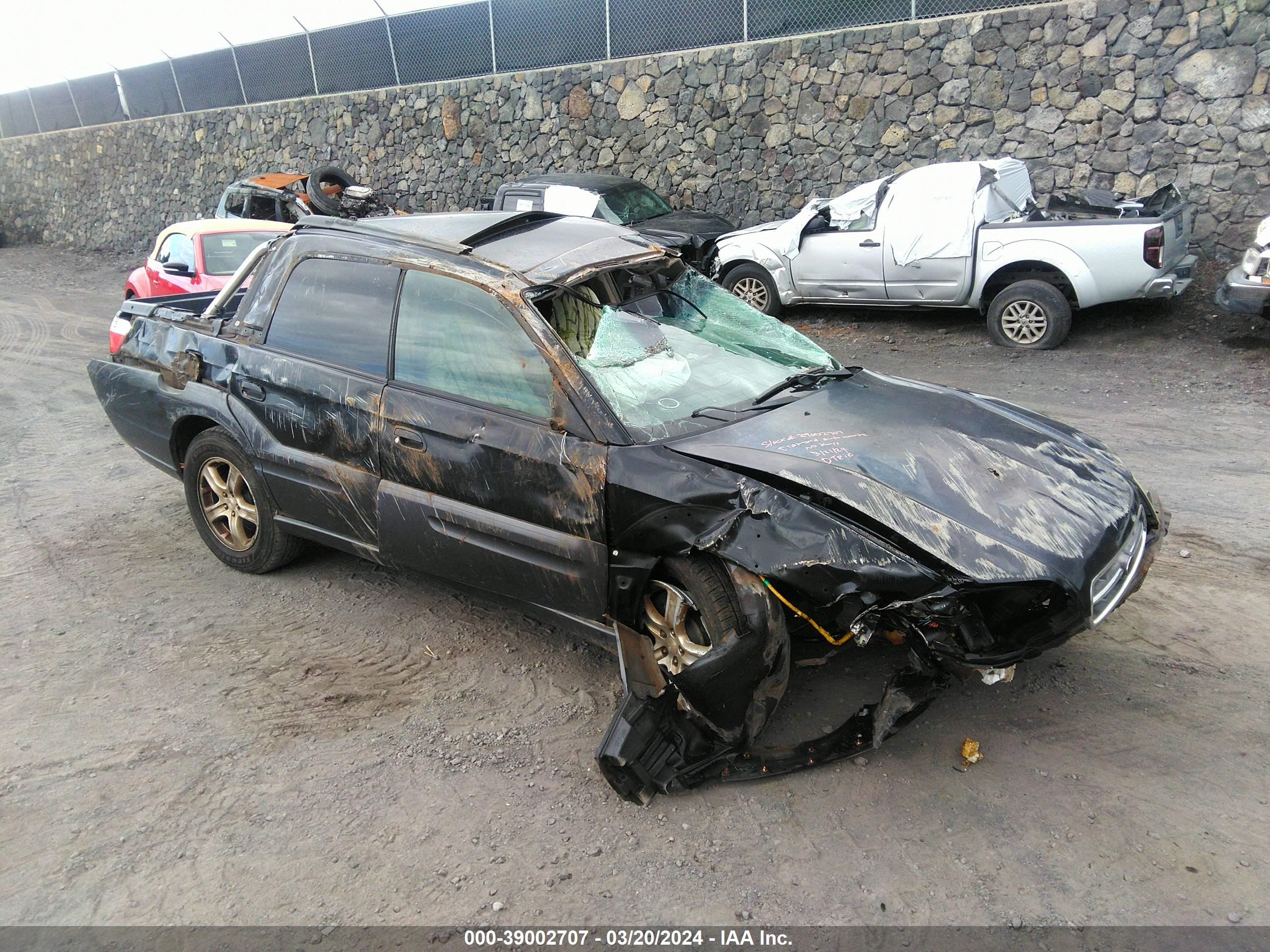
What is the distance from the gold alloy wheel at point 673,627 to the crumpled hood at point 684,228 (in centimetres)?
829

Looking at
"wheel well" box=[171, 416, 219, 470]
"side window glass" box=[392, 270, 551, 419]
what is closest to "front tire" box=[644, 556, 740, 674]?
"side window glass" box=[392, 270, 551, 419]

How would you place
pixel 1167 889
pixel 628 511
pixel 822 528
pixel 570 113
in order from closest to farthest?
pixel 1167 889
pixel 822 528
pixel 628 511
pixel 570 113

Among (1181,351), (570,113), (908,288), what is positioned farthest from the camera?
(570,113)

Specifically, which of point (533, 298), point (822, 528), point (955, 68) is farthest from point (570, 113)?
point (822, 528)

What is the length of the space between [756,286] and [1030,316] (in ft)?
10.7

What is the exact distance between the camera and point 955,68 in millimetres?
12484

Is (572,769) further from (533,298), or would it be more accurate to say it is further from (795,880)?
(533,298)

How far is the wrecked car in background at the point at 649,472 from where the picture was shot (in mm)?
3033

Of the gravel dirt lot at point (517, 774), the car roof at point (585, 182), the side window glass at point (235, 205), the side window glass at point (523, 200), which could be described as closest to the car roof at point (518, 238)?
the gravel dirt lot at point (517, 774)

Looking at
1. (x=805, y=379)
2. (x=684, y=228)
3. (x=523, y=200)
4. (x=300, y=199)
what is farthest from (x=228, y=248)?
(x=805, y=379)

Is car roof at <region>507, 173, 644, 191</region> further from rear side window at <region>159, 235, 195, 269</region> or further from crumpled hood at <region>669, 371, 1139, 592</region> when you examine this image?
crumpled hood at <region>669, 371, 1139, 592</region>

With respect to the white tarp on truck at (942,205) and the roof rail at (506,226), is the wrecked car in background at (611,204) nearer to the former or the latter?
the white tarp on truck at (942,205)

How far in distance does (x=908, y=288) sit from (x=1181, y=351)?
2.83 m

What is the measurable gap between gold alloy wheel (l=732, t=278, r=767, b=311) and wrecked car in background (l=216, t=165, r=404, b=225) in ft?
19.5
